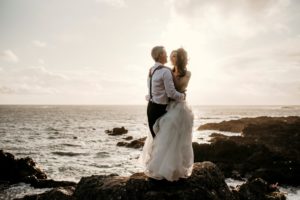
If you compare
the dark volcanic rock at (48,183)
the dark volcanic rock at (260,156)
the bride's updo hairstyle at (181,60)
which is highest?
the bride's updo hairstyle at (181,60)

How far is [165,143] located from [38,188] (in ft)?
42.5

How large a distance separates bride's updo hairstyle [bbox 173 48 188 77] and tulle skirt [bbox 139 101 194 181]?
68 cm

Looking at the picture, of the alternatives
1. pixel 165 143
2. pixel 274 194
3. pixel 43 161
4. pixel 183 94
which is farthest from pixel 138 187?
pixel 43 161

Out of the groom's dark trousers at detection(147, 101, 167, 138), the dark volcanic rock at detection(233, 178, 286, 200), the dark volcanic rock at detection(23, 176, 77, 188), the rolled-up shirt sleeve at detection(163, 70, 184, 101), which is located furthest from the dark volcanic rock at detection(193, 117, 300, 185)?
the rolled-up shirt sleeve at detection(163, 70, 184, 101)

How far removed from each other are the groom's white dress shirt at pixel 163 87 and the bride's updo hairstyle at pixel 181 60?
0.88 feet

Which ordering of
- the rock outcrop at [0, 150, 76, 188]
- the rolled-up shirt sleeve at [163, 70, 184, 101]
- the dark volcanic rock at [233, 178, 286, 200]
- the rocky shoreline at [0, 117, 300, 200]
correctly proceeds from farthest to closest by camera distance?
the rock outcrop at [0, 150, 76, 188], the dark volcanic rock at [233, 178, 286, 200], the rocky shoreline at [0, 117, 300, 200], the rolled-up shirt sleeve at [163, 70, 184, 101]

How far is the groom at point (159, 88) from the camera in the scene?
602 centimetres

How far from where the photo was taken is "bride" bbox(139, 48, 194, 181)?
6.20 m

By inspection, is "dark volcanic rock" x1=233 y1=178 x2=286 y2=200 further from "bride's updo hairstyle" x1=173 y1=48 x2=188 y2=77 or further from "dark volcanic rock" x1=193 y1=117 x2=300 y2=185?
"bride's updo hairstyle" x1=173 y1=48 x2=188 y2=77

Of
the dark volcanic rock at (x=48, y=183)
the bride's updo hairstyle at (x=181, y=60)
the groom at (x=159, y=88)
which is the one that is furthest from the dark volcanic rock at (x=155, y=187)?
the dark volcanic rock at (x=48, y=183)

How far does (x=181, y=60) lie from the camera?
6109 mm

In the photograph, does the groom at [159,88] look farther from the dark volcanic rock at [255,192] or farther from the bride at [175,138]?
the dark volcanic rock at [255,192]

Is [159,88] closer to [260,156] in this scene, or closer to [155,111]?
[155,111]

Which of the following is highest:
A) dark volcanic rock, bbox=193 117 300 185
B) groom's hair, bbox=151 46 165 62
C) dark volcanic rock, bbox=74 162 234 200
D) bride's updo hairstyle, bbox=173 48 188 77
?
groom's hair, bbox=151 46 165 62
